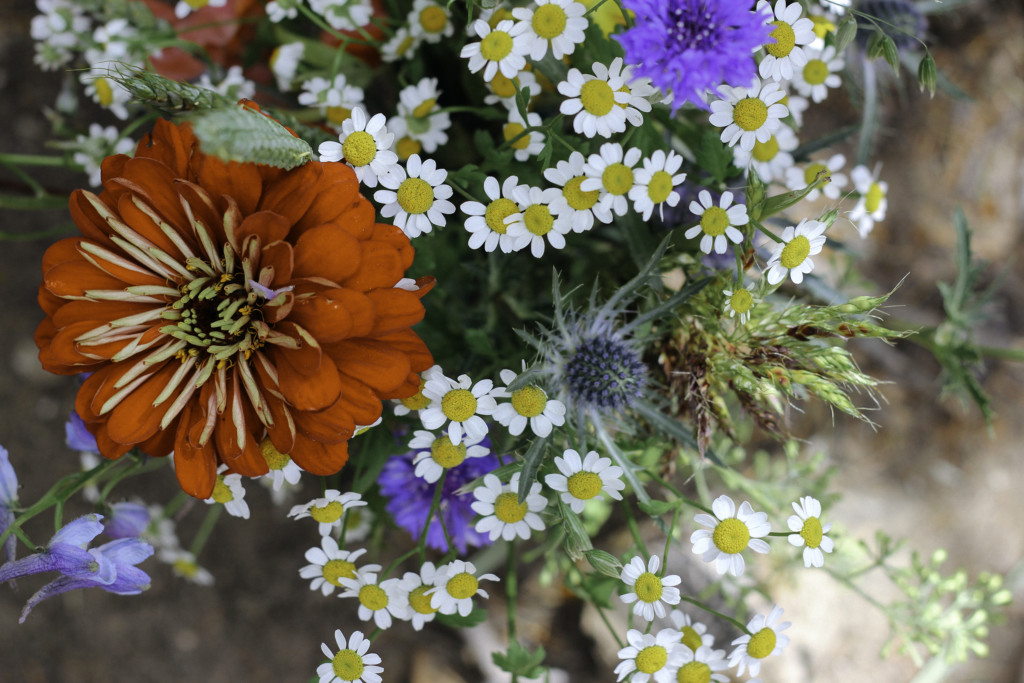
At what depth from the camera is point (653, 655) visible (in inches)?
23.8

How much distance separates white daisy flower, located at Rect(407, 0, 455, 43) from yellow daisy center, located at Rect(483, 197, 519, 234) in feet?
0.76

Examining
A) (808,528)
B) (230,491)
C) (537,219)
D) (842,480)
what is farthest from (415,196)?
(842,480)

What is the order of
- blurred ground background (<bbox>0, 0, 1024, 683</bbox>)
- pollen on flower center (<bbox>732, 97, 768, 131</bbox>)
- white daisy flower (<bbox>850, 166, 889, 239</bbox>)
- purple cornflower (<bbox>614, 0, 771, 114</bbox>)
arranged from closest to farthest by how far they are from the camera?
1. purple cornflower (<bbox>614, 0, 771, 114</bbox>)
2. pollen on flower center (<bbox>732, 97, 768, 131</bbox>)
3. white daisy flower (<bbox>850, 166, 889, 239</bbox>)
4. blurred ground background (<bbox>0, 0, 1024, 683</bbox>)

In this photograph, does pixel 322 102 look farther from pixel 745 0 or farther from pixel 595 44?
pixel 745 0

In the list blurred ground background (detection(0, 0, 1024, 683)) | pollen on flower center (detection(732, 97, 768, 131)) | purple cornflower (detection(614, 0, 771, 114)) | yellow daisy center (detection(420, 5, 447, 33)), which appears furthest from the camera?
blurred ground background (detection(0, 0, 1024, 683))

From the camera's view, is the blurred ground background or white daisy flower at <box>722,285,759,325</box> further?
the blurred ground background

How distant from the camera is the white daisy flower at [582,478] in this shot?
0.56 meters

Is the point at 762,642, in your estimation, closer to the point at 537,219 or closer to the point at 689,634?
the point at 689,634

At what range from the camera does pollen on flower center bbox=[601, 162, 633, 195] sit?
0.56 m

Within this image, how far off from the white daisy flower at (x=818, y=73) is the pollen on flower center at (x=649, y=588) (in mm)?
524

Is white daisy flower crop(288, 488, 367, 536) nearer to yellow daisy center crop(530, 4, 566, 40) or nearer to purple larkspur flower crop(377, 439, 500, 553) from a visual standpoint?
purple larkspur flower crop(377, 439, 500, 553)

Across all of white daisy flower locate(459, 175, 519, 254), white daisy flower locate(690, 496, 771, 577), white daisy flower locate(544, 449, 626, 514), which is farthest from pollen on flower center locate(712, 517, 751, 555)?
white daisy flower locate(459, 175, 519, 254)

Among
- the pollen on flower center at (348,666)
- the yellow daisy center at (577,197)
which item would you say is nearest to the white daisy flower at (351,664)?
the pollen on flower center at (348,666)

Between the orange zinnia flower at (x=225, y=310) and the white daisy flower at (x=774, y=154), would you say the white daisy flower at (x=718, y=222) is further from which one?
the orange zinnia flower at (x=225, y=310)
